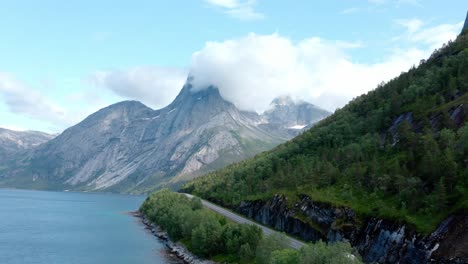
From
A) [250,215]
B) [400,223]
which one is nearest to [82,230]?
[250,215]

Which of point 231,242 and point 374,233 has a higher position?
point 374,233

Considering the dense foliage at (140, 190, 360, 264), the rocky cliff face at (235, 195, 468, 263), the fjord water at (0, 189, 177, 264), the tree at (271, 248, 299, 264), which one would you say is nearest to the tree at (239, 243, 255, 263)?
the dense foliage at (140, 190, 360, 264)

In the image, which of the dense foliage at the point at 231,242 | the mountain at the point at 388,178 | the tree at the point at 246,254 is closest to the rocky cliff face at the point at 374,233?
the mountain at the point at 388,178

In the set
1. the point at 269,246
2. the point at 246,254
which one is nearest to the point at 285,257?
the point at 269,246

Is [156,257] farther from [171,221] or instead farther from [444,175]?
[444,175]

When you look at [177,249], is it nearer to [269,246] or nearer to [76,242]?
[76,242]

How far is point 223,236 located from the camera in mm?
98125

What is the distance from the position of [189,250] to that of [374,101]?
89.2 metres

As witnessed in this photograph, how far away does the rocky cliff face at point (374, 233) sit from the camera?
2398 inches

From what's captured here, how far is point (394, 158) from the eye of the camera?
334ft

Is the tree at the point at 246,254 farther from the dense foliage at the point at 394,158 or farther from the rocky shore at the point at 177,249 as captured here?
the dense foliage at the point at 394,158

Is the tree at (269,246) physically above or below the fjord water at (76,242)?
above

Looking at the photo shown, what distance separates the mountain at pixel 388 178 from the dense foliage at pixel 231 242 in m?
13.5

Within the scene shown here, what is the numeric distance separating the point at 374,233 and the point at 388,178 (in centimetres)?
1560
